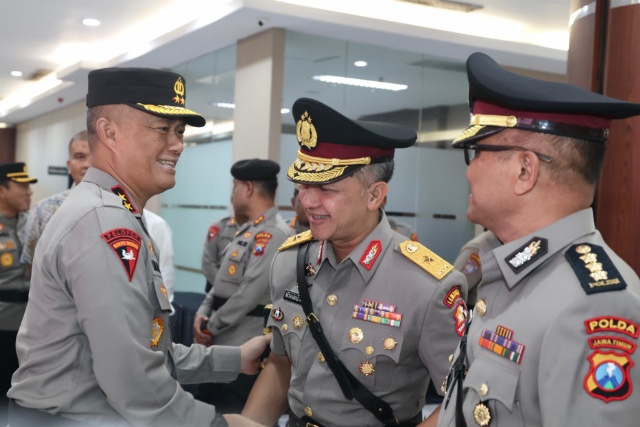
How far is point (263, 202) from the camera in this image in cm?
467

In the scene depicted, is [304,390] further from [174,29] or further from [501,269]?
[174,29]

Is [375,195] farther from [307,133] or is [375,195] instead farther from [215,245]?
[215,245]

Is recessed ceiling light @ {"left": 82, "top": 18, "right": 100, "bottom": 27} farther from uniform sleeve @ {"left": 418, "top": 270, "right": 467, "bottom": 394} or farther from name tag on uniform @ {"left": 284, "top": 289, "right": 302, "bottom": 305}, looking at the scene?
uniform sleeve @ {"left": 418, "top": 270, "right": 467, "bottom": 394}

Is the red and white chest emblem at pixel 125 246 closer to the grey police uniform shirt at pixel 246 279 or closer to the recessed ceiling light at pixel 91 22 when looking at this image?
the grey police uniform shirt at pixel 246 279

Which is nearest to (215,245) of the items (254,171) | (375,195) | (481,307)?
(254,171)

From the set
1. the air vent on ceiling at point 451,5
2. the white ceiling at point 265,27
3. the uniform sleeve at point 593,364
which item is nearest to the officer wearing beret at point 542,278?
the uniform sleeve at point 593,364

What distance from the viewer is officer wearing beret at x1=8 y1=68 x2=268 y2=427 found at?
1.59m

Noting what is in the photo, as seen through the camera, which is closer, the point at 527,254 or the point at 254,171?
the point at 527,254

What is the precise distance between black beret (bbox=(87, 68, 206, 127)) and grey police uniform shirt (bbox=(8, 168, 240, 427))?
0.99ft

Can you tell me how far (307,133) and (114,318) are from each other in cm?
91

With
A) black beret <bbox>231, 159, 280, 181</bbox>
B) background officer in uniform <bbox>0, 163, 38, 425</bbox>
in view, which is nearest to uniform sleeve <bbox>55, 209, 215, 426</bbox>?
black beret <bbox>231, 159, 280, 181</bbox>

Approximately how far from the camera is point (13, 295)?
5.16m

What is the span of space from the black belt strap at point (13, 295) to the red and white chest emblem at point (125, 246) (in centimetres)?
391

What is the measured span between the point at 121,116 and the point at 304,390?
96 cm
